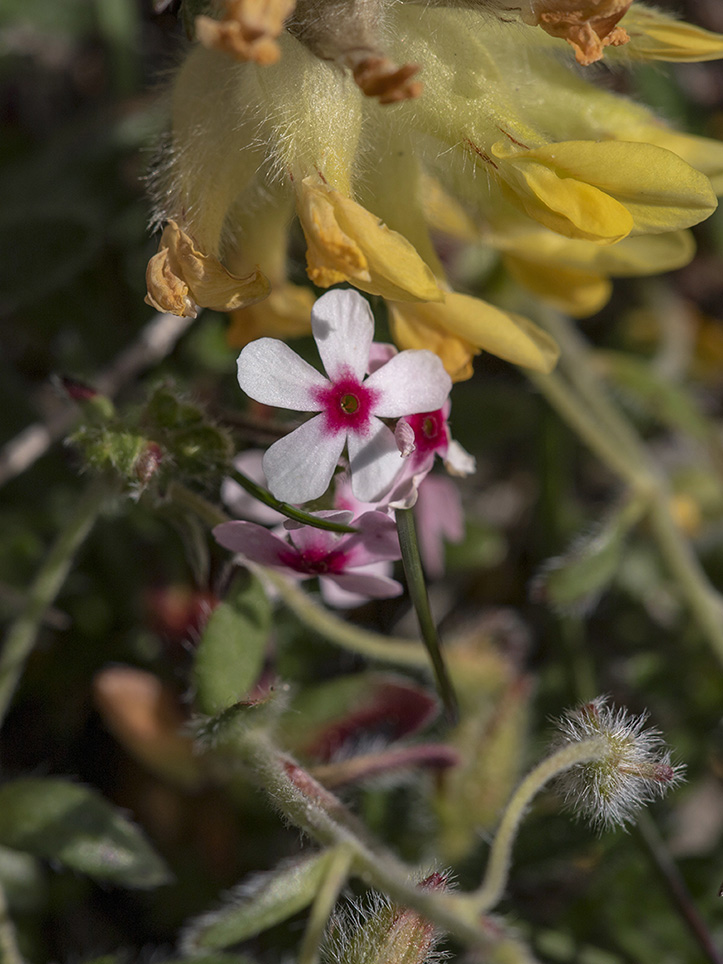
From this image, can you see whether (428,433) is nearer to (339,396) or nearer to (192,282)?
(339,396)

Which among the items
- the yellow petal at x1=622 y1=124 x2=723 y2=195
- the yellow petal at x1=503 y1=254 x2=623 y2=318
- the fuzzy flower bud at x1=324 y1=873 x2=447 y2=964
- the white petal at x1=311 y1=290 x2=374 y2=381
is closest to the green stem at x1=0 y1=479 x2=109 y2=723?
the white petal at x1=311 y1=290 x2=374 y2=381

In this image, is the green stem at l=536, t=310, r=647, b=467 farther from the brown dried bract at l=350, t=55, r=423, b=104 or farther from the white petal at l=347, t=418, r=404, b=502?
the brown dried bract at l=350, t=55, r=423, b=104

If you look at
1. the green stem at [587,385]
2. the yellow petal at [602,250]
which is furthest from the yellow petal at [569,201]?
the green stem at [587,385]

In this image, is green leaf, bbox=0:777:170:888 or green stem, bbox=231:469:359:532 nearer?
green stem, bbox=231:469:359:532

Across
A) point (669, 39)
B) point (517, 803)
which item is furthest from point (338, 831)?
point (669, 39)

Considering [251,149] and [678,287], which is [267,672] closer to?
[251,149]
